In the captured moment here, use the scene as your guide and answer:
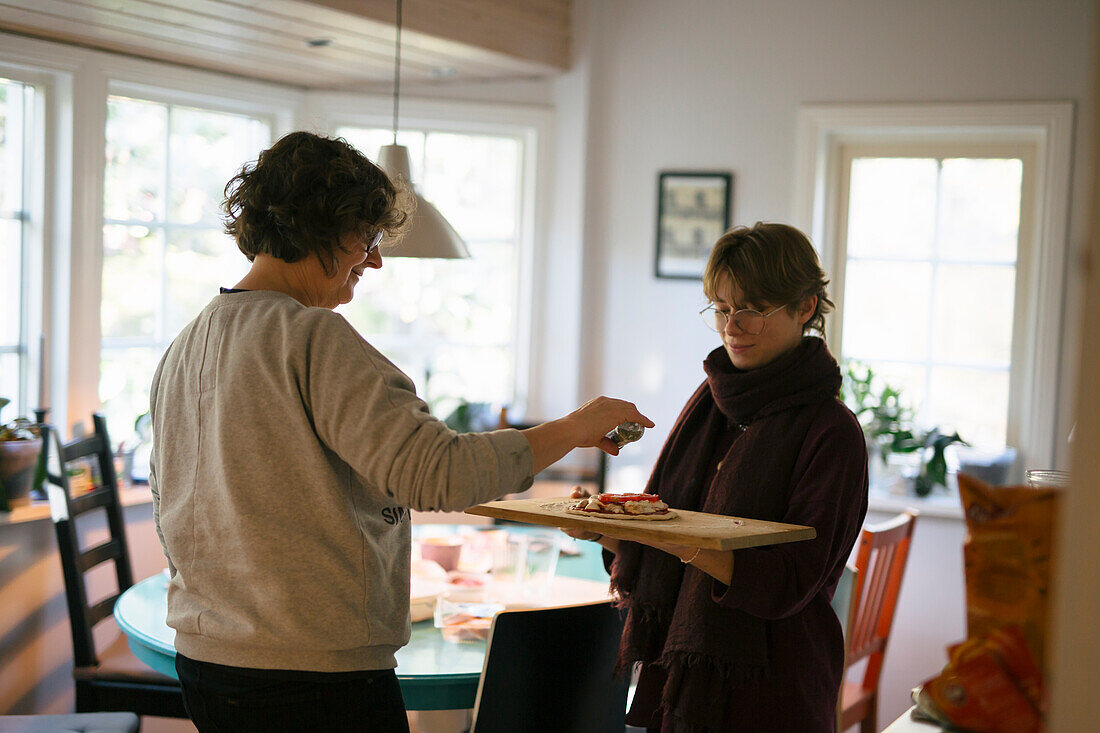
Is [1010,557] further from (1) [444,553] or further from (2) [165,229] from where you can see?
(2) [165,229]

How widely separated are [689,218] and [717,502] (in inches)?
87.1

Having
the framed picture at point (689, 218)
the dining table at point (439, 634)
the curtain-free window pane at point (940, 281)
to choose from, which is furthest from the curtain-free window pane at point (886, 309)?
the dining table at point (439, 634)

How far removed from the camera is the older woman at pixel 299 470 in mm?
1156

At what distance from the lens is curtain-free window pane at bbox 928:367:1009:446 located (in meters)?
3.45

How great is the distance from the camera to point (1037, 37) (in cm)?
318

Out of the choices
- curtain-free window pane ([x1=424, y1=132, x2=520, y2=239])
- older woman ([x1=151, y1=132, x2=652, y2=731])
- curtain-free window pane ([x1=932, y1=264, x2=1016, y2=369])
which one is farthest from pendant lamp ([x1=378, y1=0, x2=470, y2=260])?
curtain-free window pane ([x1=932, y1=264, x2=1016, y2=369])

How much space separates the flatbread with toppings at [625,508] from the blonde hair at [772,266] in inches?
15.0

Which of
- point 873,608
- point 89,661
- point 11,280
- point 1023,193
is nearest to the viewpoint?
point 89,661

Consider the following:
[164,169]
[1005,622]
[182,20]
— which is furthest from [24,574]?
[1005,622]

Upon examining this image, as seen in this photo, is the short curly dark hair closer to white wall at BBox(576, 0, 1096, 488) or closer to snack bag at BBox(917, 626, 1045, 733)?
snack bag at BBox(917, 626, 1045, 733)

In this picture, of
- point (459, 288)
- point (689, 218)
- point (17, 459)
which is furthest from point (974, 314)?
point (17, 459)

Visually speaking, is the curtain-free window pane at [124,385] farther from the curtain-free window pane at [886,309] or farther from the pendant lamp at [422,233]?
the curtain-free window pane at [886,309]

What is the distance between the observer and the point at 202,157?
3580mm

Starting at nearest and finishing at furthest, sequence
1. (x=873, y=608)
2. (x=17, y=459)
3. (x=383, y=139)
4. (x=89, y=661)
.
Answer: (x=89, y=661), (x=873, y=608), (x=17, y=459), (x=383, y=139)
